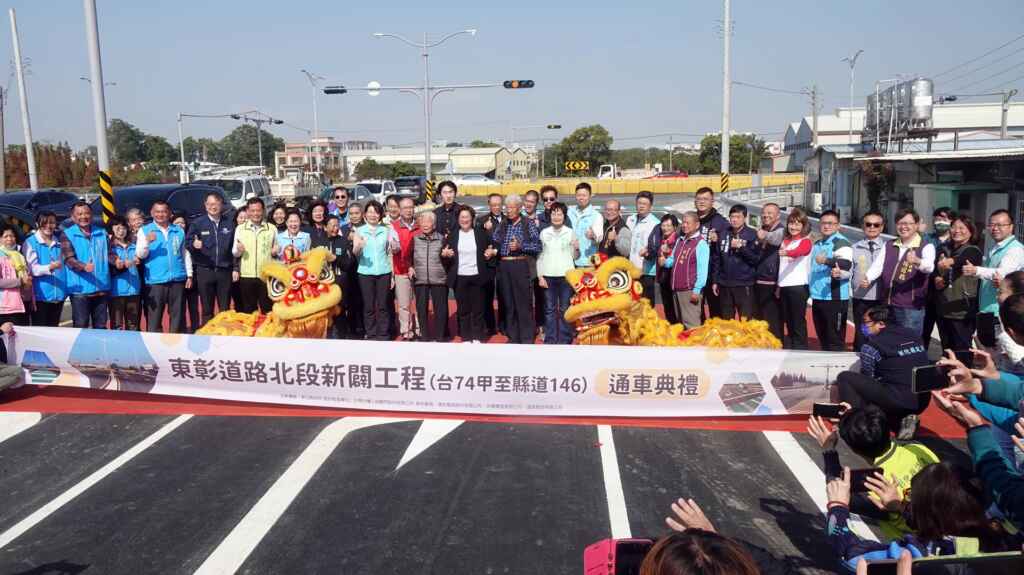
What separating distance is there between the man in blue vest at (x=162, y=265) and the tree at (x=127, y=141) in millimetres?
81526

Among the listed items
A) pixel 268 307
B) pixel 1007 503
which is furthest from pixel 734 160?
pixel 1007 503

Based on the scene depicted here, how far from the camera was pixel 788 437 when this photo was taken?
6117 mm

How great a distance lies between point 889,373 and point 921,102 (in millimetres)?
20655

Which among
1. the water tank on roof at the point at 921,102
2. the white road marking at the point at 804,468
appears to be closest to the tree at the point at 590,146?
the water tank on roof at the point at 921,102

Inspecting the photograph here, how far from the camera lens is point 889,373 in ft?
17.8

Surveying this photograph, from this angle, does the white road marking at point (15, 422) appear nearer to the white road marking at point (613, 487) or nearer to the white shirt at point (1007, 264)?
the white road marking at point (613, 487)

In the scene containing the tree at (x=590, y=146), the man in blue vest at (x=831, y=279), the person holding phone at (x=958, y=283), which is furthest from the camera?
the tree at (x=590, y=146)

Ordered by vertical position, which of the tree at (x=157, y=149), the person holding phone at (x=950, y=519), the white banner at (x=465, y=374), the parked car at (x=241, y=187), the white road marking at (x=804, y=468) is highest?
the tree at (x=157, y=149)

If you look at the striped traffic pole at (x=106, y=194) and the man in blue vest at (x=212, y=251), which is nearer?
the man in blue vest at (x=212, y=251)

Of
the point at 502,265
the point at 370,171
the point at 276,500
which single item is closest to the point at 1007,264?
the point at 502,265

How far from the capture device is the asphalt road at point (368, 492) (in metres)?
4.29

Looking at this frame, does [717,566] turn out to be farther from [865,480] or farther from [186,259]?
[186,259]

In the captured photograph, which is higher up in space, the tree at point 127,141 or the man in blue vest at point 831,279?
the tree at point 127,141

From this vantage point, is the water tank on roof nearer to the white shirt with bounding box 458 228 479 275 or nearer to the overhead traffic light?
the overhead traffic light
